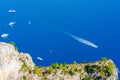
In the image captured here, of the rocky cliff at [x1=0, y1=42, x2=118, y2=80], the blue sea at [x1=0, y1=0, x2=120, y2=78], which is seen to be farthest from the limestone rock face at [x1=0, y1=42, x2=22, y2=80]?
the blue sea at [x1=0, y1=0, x2=120, y2=78]

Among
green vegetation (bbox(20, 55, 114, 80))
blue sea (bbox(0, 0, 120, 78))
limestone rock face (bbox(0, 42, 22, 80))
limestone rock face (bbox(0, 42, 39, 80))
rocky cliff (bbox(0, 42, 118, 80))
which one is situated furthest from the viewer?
blue sea (bbox(0, 0, 120, 78))

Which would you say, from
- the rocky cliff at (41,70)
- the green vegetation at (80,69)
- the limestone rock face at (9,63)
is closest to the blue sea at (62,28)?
the green vegetation at (80,69)

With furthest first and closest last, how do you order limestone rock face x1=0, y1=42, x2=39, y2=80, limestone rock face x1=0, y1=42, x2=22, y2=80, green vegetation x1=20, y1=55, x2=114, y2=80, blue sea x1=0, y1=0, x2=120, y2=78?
blue sea x1=0, y1=0, x2=120, y2=78, green vegetation x1=20, y1=55, x2=114, y2=80, limestone rock face x1=0, y1=42, x2=39, y2=80, limestone rock face x1=0, y1=42, x2=22, y2=80

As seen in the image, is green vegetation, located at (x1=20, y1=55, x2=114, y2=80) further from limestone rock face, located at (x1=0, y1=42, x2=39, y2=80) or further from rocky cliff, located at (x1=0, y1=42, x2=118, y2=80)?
limestone rock face, located at (x1=0, y1=42, x2=39, y2=80)

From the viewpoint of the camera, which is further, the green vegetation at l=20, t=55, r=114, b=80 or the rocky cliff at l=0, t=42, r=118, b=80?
the green vegetation at l=20, t=55, r=114, b=80

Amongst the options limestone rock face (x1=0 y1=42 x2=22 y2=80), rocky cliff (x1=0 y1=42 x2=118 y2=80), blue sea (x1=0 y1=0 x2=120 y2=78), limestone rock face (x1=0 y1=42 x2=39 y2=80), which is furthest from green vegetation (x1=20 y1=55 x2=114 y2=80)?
blue sea (x1=0 y1=0 x2=120 y2=78)

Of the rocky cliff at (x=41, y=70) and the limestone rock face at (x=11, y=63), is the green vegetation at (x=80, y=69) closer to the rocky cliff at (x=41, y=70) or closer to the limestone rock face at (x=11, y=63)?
the rocky cliff at (x=41, y=70)

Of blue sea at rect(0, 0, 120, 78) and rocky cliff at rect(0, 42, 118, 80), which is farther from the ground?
blue sea at rect(0, 0, 120, 78)

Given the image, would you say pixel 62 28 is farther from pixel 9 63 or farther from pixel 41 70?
pixel 9 63

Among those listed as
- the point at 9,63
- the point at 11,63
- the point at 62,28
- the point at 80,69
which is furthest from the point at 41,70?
the point at 62,28
